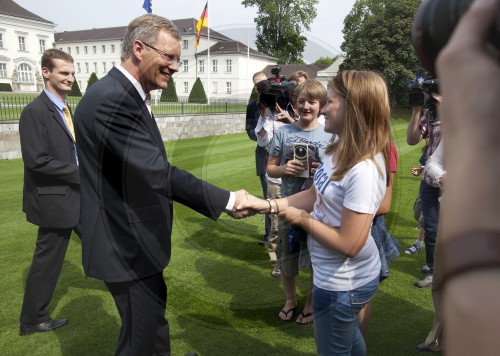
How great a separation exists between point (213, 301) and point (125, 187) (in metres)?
1.67

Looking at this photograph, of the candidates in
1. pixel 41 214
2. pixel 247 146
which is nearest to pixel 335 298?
pixel 41 214

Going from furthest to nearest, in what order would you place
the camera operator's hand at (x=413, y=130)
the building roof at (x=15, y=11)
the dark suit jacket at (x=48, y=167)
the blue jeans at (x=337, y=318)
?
the building roof at (x=15, y=11) < the camera operator's hand at (x=413, y=130) < the dark suit jacket at (x=48, y=167) < the blue jeans at (x=337, y=318)

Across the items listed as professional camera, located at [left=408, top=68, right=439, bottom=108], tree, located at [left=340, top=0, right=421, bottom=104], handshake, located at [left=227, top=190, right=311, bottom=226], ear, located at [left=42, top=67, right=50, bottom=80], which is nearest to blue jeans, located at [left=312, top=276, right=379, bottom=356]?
handshake, located at [left=227, top=190, right=311, bottom=226]

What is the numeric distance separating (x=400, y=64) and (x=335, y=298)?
1.19 meters

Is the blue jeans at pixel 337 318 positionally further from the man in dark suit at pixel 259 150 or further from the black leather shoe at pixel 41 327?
the man in dark suit at pixel 259 150

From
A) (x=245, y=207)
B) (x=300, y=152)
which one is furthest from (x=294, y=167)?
(x=245, y=207)

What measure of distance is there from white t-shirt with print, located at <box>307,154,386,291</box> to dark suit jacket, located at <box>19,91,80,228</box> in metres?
2.25

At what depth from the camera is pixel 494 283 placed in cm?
38

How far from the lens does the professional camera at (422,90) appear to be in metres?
2.85

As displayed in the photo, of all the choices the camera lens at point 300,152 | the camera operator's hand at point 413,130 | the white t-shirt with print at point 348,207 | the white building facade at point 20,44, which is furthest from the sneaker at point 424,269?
the white building facade at point 20,44

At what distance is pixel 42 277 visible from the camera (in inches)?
133

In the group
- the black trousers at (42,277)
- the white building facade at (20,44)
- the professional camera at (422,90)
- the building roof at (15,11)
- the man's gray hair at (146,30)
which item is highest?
the building roof at (15,11)

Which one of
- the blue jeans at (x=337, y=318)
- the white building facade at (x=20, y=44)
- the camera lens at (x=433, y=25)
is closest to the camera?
the camera lens at (x=433, y=25)

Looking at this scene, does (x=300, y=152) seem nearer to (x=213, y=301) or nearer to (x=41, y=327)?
(x=213, y=301)
